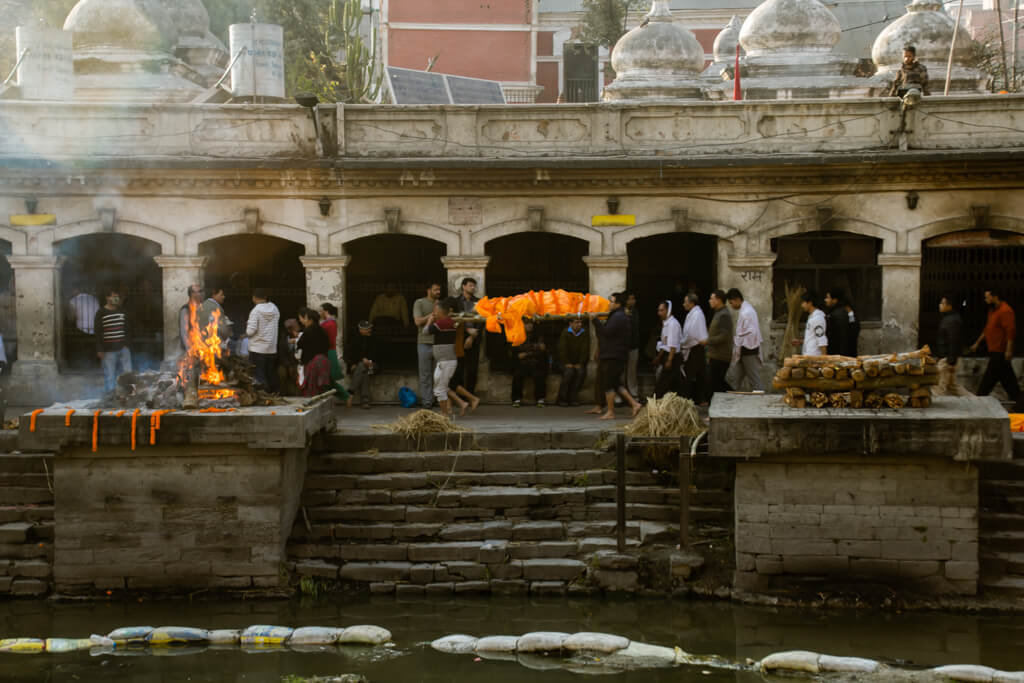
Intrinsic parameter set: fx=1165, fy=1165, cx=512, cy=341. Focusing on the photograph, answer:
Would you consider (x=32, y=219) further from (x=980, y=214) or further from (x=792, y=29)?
(x=980, y=214)

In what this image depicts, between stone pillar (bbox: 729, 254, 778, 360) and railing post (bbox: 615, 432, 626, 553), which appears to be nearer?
railing post (bbox: 615, 432, 626, 553)

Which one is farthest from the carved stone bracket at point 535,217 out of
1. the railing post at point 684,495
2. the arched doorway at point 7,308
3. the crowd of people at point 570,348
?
the arched doorway at point 7,308

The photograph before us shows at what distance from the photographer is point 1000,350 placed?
15477 millimetres

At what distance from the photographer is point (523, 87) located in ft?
110

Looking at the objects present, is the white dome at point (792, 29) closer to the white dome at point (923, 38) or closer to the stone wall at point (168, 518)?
the white dome at point (923, 38)

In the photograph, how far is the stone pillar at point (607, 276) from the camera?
56.7ft

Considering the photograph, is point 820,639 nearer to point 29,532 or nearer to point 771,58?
point 29,532

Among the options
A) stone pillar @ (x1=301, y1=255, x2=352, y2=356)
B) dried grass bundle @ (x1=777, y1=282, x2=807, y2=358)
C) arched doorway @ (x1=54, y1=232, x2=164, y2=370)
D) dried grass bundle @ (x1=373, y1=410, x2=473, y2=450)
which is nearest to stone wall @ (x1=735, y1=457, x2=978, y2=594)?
dried grass bundle @ (x1=373, y1=410, x2=473, y2=450)

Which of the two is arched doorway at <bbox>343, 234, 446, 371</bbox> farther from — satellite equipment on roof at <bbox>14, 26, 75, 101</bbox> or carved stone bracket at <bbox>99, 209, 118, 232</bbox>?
satellite equipment on roof at <bbox>14, 26, 75, 101</bbox>

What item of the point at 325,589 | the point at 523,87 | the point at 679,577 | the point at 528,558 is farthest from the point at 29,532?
the point at 523,87

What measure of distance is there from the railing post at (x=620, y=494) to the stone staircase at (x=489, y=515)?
0.39 feet

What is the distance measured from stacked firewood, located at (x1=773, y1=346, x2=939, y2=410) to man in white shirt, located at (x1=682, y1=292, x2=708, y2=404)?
3.43 m

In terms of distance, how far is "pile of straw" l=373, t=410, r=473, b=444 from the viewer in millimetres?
13273

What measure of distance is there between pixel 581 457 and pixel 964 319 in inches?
304
